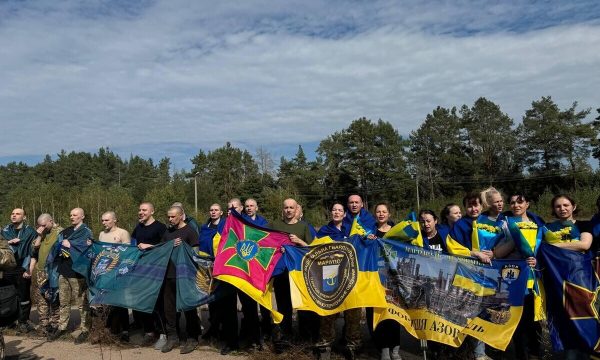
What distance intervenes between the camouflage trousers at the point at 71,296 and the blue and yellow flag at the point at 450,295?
484 cm

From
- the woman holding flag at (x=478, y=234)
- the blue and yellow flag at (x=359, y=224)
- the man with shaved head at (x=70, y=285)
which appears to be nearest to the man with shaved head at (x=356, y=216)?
the blue and yellow flag at (x=359, y=224)

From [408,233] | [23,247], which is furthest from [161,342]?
[408,233]

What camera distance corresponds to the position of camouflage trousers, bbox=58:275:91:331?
8219mm

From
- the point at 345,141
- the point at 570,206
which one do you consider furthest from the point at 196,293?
the point at 345,141

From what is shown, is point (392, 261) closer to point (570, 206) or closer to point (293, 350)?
point (293, 350)

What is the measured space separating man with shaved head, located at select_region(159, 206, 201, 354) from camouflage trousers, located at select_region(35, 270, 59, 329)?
7.16 ft

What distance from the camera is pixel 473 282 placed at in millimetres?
6086

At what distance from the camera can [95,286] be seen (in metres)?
7.96

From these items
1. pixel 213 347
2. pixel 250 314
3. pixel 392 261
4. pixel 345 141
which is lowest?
pixel 213 347

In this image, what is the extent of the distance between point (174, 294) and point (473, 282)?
4.29 m

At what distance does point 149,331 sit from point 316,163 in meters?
59.7

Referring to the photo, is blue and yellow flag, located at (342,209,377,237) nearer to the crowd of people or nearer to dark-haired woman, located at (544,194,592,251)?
the crowd of people

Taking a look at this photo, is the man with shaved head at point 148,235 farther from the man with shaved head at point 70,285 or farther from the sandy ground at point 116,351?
the man with shaved head at point 70,285

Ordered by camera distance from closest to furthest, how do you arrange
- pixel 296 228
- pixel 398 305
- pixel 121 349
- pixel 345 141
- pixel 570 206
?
A: pixel 570 206, pixel 398 305, pixel 296 228, pixel 121 349, pixel 345 141
